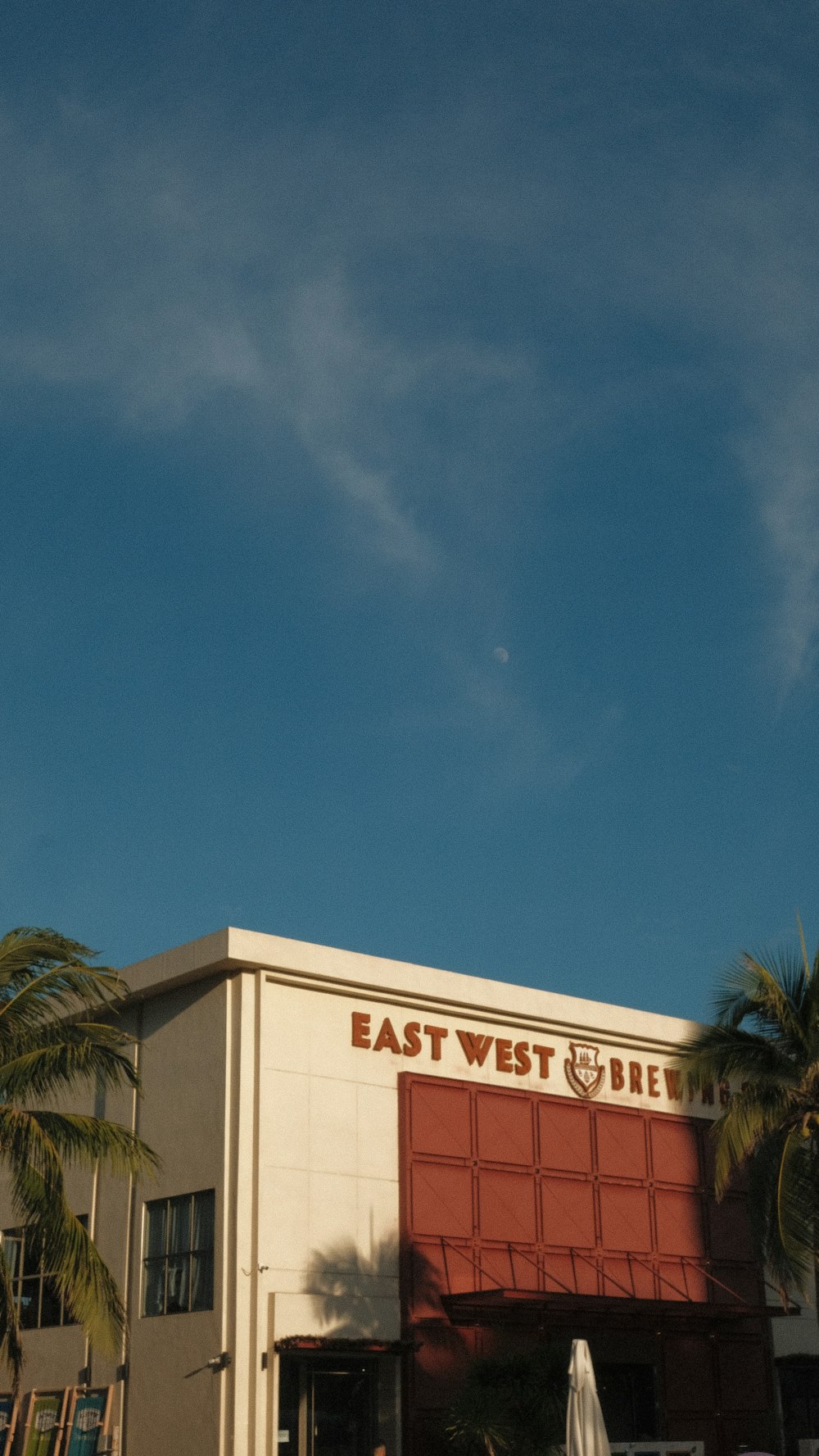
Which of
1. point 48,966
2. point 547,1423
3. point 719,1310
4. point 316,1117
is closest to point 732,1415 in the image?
point 719,1310

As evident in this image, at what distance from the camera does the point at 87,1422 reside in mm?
Answer: 29859

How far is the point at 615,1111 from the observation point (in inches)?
1396

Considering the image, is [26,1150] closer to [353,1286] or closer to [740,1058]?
[353,1286]

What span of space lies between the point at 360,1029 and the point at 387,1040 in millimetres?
740

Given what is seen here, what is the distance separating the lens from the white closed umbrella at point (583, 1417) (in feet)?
75.8

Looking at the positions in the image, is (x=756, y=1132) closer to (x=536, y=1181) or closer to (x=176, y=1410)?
(x=536, y=1181)

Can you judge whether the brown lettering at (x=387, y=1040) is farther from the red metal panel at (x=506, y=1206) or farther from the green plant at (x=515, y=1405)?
the green plant at (x=515, y=1405)

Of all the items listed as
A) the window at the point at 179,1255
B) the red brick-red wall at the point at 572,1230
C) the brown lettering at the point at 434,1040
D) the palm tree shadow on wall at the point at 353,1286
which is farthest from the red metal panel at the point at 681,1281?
the window at the point at 179,1255

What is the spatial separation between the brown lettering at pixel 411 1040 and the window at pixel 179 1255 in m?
5.00

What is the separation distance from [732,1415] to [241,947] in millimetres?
15506

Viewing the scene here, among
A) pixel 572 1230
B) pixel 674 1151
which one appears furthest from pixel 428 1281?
pixel 674 1151

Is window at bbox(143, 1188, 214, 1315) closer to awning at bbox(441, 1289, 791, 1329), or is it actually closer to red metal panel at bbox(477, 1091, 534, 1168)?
awning at bbox(441, 1289, 791, 1329)

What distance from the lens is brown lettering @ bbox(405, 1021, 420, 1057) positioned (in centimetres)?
3219

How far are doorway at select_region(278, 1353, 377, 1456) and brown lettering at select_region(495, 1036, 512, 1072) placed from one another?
652 centimetres
